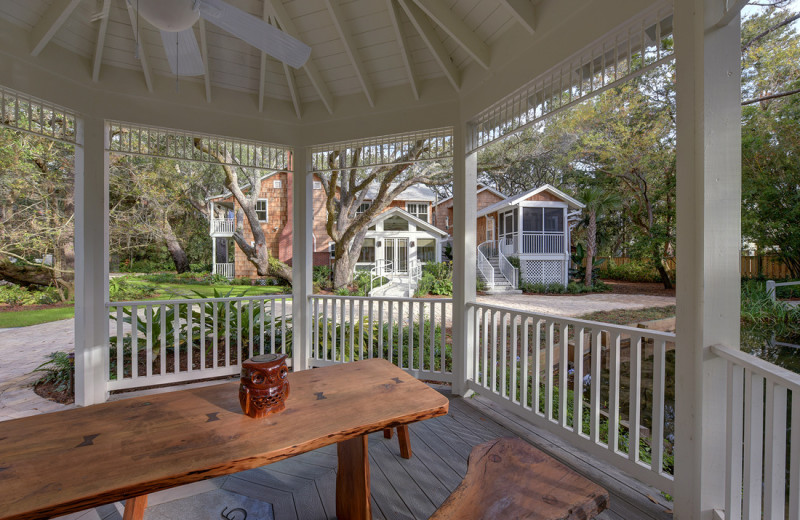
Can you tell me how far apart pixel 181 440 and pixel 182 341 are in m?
3.91

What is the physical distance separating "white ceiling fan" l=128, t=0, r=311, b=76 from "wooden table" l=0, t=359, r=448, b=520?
1.74 m

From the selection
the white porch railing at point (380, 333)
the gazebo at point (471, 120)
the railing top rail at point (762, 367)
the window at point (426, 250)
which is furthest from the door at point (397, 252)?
the railing top rail at point (762, 367)

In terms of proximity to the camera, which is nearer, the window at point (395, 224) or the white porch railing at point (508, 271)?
the white porch railing at point (508, 271)

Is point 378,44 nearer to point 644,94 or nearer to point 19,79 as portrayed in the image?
point 19,79

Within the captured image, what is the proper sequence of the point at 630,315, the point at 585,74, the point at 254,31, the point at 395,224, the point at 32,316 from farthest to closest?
the point at 395,224 → the point at 630,315 → the point at 32,316 → the point at 585,74 → the point at 254,31

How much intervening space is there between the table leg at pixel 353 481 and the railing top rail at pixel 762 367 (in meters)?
1.47

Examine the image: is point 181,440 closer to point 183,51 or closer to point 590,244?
point 183,51

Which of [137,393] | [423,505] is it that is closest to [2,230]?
[137,393]

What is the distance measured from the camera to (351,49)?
341 cm

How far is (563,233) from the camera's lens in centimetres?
1420

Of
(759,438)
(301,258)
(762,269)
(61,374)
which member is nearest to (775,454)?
(759,438)

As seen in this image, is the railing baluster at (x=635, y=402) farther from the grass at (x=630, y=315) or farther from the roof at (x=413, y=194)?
the roof at (x=413, y=194)

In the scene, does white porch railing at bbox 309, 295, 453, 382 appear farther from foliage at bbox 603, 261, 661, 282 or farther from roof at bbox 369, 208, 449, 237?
foliage at bbox 603, 261, 661, 282

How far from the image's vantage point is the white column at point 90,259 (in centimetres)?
335
